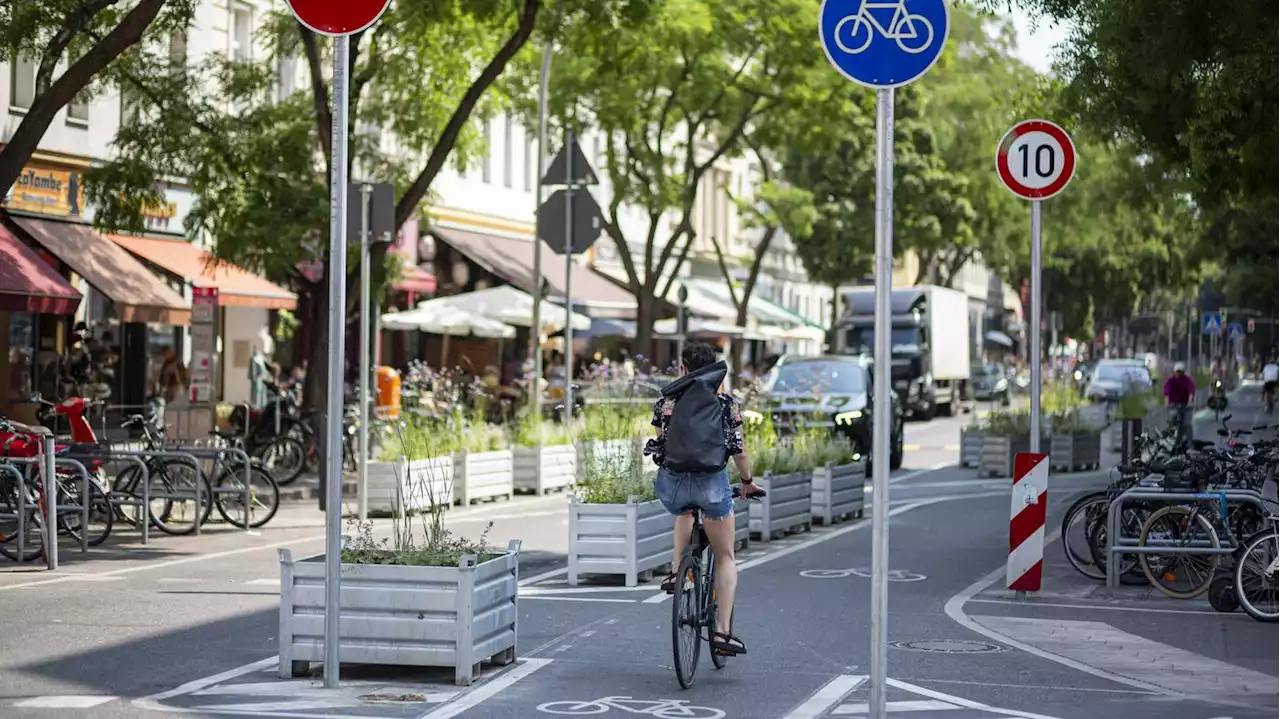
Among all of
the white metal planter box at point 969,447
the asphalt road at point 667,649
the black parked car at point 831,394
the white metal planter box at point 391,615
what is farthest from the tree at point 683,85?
the white metal planter box at point 391,615

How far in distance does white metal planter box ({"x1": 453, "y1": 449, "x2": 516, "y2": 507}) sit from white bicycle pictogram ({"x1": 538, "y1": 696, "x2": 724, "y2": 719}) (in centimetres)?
1324

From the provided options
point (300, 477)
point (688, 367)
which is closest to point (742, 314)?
point (300, 477)

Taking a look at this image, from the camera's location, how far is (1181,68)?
17.3 metres

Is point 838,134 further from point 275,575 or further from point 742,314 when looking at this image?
point 275,575

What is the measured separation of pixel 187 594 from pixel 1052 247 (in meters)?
55.5

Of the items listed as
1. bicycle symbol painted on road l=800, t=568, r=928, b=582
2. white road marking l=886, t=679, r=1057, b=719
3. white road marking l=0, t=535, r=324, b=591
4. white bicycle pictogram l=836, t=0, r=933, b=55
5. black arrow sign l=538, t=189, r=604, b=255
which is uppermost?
black arrow sign l=538, t=189, r=604, b=255

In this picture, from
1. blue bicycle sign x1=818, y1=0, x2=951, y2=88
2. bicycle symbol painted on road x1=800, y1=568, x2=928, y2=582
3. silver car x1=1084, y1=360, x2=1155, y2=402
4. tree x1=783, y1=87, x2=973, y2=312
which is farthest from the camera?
tree x1=783, y1=87, x2=973, y2=312

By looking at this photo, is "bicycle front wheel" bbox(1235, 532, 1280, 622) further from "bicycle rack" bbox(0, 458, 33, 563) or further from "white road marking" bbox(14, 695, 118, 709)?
Answer: "bicycle rack" bbox(0, 458, 33, 563)

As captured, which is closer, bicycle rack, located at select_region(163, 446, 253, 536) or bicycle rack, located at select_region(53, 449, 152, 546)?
bicycle rack, located at select_region(53, 449, 152, 546)

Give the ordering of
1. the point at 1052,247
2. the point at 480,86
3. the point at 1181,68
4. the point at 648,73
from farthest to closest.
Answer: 1. the point at 1052,247
2. the point at 648,73
3. the point at 480,86
4. the point at 1181,68

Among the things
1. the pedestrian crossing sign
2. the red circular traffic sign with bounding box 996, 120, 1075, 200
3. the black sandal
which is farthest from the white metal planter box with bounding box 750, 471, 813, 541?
the pedestrian crossing sign

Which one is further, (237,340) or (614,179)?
(614,179)

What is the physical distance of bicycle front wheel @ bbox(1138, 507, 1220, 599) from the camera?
49.6 ft

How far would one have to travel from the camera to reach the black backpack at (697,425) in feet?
36.6
